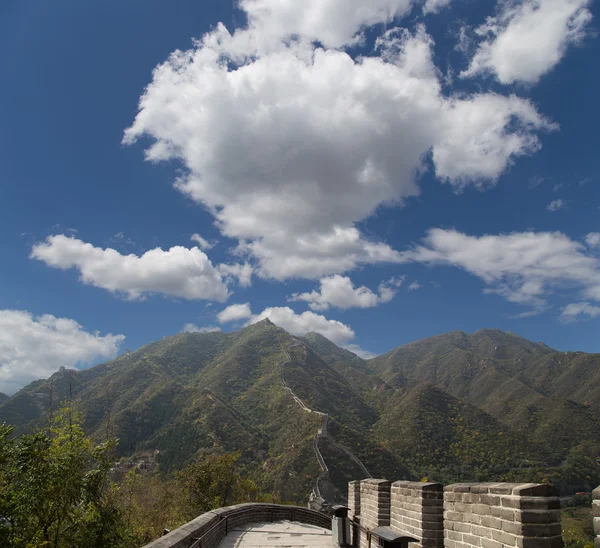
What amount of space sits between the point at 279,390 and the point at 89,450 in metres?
86.3

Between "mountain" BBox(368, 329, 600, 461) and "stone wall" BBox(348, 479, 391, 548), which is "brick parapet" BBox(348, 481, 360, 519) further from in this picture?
"mountain" BBox(368, 329, 600, 461)

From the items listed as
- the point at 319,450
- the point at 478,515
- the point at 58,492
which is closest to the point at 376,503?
the point at 478,515

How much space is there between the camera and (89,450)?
10148 mm

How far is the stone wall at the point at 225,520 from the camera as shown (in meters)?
5.79

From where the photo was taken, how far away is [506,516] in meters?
3.01

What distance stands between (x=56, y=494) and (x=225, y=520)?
12.3 ft

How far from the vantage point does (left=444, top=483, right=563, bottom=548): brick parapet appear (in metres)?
2.83

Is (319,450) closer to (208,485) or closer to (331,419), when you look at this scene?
(331,419)

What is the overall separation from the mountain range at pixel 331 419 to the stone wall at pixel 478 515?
31869 mm

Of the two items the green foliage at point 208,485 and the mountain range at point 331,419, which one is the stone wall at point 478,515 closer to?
the green foliage at point 208,485

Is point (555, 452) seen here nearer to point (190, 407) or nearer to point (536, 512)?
point (190, 407)

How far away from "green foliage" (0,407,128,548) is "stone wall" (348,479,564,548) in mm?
6885

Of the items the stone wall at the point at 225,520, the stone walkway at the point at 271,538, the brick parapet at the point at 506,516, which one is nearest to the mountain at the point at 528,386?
the stone wall at the point at 225,520

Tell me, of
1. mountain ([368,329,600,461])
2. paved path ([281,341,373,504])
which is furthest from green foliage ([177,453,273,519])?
mountain ([368,329,600,461])
